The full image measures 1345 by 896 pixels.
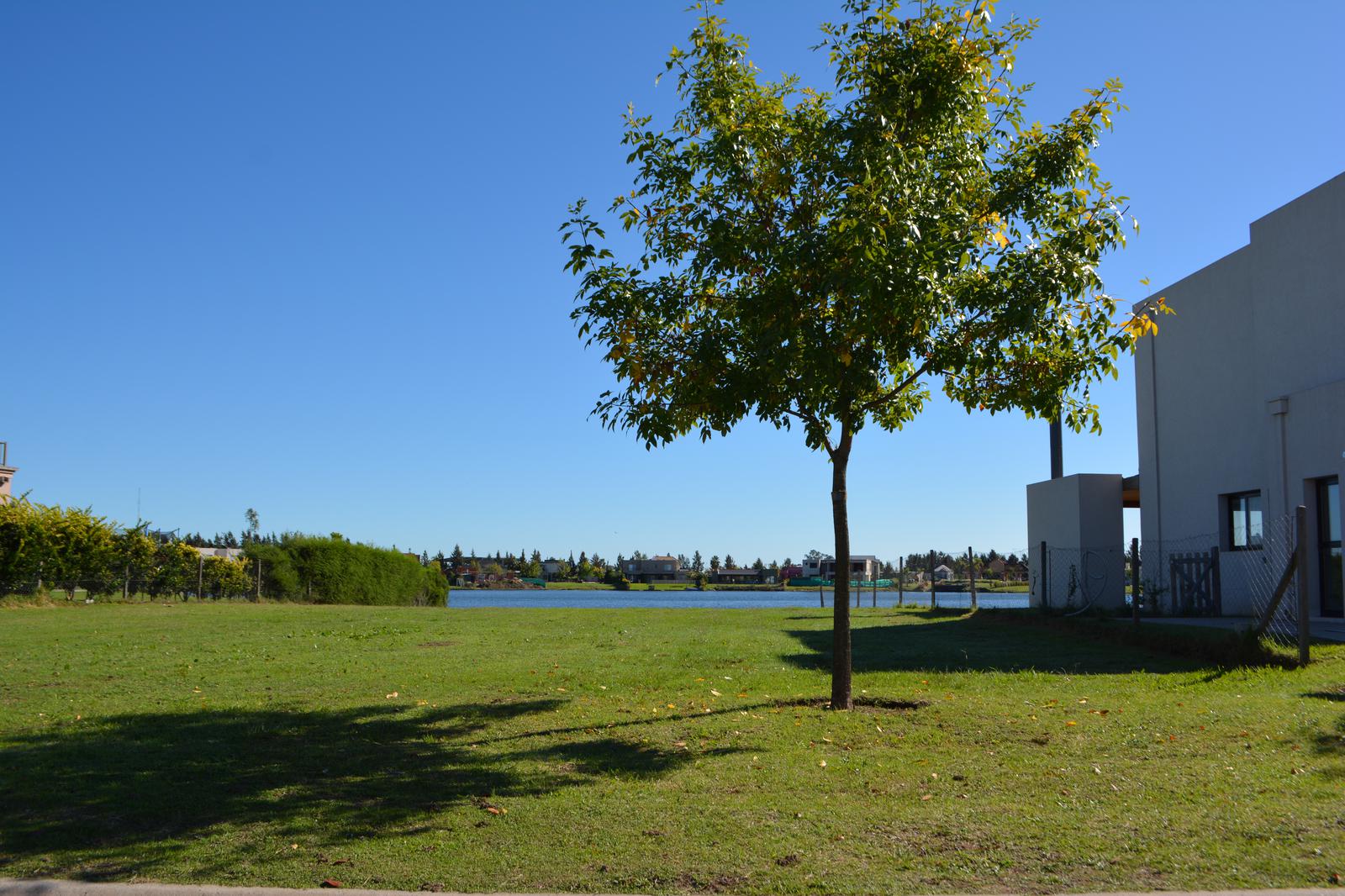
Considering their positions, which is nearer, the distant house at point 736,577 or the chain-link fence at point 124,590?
the chain-link fence at point 124,590

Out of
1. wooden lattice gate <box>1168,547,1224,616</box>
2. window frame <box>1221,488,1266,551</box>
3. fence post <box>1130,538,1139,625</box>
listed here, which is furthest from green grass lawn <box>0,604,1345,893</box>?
window frame <box>1221,488,1266,551</box>

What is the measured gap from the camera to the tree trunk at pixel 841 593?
33.1 feet

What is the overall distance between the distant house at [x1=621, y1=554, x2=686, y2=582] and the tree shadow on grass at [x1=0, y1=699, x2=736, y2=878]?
9544cm

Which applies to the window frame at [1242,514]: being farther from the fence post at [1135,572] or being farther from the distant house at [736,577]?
the distant house at [736,577]

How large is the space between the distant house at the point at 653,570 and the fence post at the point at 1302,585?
93810 mm

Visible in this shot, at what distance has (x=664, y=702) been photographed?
1090 centimetres

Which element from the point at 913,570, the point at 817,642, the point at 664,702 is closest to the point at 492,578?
the point at 913,570

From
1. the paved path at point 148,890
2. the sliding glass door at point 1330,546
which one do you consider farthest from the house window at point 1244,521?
the paved path at point 148,890

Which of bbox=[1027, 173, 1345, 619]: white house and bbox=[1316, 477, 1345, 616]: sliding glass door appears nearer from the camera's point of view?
bbox=[1316, 477, 1345, 616]: sliding glass door

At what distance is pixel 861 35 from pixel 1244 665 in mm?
9076

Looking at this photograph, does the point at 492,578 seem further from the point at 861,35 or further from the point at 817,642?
the point at 861,35

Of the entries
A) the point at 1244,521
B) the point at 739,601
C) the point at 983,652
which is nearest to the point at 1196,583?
the point at 1244,521

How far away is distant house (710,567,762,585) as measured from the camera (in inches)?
4018

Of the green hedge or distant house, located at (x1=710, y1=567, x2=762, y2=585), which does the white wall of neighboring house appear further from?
distant house, located at (x1=710, y1=567, x2=762, y2=585)
